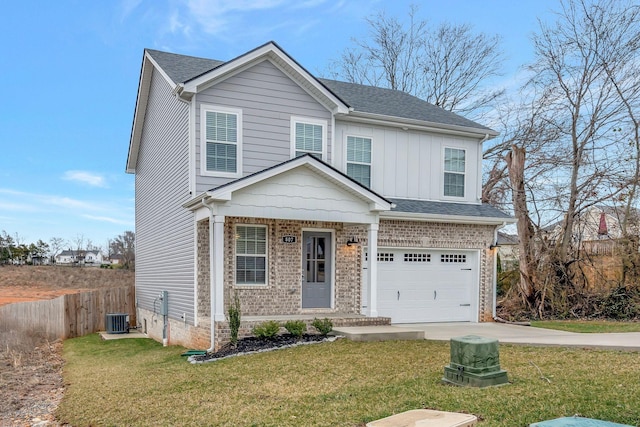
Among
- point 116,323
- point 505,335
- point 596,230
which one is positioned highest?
point 596,230

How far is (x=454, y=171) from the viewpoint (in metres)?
14.2

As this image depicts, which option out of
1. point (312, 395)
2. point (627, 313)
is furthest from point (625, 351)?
point (627, 313)

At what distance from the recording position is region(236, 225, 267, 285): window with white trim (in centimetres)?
1138

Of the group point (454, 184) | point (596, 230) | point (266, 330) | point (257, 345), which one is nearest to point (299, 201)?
point (266, 330)

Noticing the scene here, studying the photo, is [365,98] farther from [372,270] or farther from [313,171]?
[372,270]

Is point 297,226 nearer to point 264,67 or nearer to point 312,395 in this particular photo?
point 264,67

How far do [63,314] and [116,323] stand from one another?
1746mm

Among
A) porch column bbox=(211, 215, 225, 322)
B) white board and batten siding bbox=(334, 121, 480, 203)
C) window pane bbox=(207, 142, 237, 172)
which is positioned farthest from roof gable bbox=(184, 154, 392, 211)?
white board and batten siding bbox=(334, 121, 480, 203)

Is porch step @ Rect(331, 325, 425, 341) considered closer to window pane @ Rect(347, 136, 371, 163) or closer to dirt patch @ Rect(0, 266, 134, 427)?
window pane @ Rect(347, 136, 371, 163)

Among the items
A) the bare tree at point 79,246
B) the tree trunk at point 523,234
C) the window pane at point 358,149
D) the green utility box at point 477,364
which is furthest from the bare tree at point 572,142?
the bare tree at point 79,246

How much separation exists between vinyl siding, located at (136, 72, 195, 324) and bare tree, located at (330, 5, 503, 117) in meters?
14.8

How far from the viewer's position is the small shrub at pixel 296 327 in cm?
990

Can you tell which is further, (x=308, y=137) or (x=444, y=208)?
(x=444, y=208)

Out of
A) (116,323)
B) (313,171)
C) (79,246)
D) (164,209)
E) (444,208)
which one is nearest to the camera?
(313,171)
